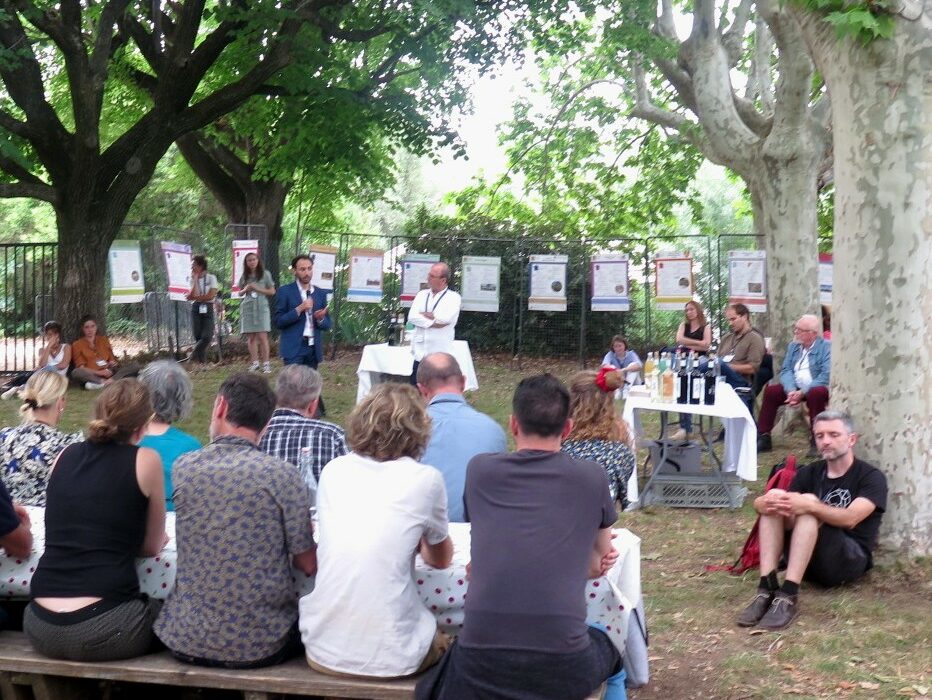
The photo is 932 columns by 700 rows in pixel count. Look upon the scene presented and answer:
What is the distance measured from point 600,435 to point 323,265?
520 inches

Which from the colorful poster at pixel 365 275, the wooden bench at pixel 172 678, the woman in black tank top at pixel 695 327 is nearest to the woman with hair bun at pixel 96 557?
the wooden bench at pixel 172 678

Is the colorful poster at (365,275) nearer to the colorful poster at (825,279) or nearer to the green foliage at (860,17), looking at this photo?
the colorful poster at (825,279)

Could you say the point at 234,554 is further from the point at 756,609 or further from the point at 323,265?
the point at 323,265

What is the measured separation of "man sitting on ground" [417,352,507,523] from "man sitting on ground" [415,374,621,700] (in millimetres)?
1598

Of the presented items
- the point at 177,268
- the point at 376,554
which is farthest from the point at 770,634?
the point at 177,268

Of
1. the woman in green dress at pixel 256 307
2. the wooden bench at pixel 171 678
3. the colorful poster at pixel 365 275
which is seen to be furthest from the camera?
the colorful poster at pixel 365 275

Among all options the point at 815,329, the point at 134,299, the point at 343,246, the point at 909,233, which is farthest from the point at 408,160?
the point at 909,233

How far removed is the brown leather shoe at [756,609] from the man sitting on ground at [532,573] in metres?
2.25

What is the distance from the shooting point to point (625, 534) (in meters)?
4.37

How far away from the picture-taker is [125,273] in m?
16.3

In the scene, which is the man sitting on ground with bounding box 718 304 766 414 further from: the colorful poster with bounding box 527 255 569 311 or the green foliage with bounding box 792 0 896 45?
the colorful poster with bounding box 527 255 569 311

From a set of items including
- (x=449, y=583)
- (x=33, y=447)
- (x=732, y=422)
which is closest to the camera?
(x=449, y=583)

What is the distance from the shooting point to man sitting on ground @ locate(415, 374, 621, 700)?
3.59m

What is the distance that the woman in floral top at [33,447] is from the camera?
5051 millimetres
